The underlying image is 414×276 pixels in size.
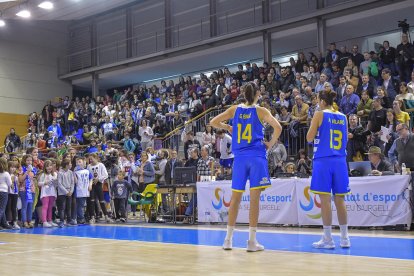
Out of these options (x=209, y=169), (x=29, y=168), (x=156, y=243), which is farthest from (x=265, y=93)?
(x=156, y=243)

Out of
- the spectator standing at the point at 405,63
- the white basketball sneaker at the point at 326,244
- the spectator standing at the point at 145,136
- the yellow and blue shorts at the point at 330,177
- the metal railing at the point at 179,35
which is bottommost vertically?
the white basketball sneaker at the point at 326,244

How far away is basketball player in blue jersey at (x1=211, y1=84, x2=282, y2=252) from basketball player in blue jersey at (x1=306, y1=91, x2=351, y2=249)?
0.54 meters

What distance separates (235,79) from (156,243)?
38.0 feet

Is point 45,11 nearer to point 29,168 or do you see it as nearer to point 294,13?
point 294,13

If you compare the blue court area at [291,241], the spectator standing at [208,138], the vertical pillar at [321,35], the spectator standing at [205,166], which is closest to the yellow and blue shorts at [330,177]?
the blue court area at [291,241]

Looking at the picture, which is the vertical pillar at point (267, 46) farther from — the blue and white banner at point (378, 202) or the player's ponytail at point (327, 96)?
the player's ponytail at point (327, 96)

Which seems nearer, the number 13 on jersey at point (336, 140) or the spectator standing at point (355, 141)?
the number 13 on jersey at point (336, 140)

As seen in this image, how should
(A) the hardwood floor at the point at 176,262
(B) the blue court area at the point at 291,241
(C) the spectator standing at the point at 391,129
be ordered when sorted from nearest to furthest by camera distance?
(A) the hardwood floor at the point at 176,262
(B) the blue court area at the point at 291,241
(C) the spectator standing at the point at 391,129

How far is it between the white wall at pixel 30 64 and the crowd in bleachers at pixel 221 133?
805 cm

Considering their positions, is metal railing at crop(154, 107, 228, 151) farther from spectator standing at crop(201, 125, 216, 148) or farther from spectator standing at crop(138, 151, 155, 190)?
spectator standing at crop(138, 151, 155, 190)

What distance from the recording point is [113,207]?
13453mm

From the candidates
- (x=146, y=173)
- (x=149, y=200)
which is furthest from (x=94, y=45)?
(x=149, y=200)

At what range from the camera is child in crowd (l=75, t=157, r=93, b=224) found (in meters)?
12.0

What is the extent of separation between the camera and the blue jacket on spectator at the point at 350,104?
12.4 m
